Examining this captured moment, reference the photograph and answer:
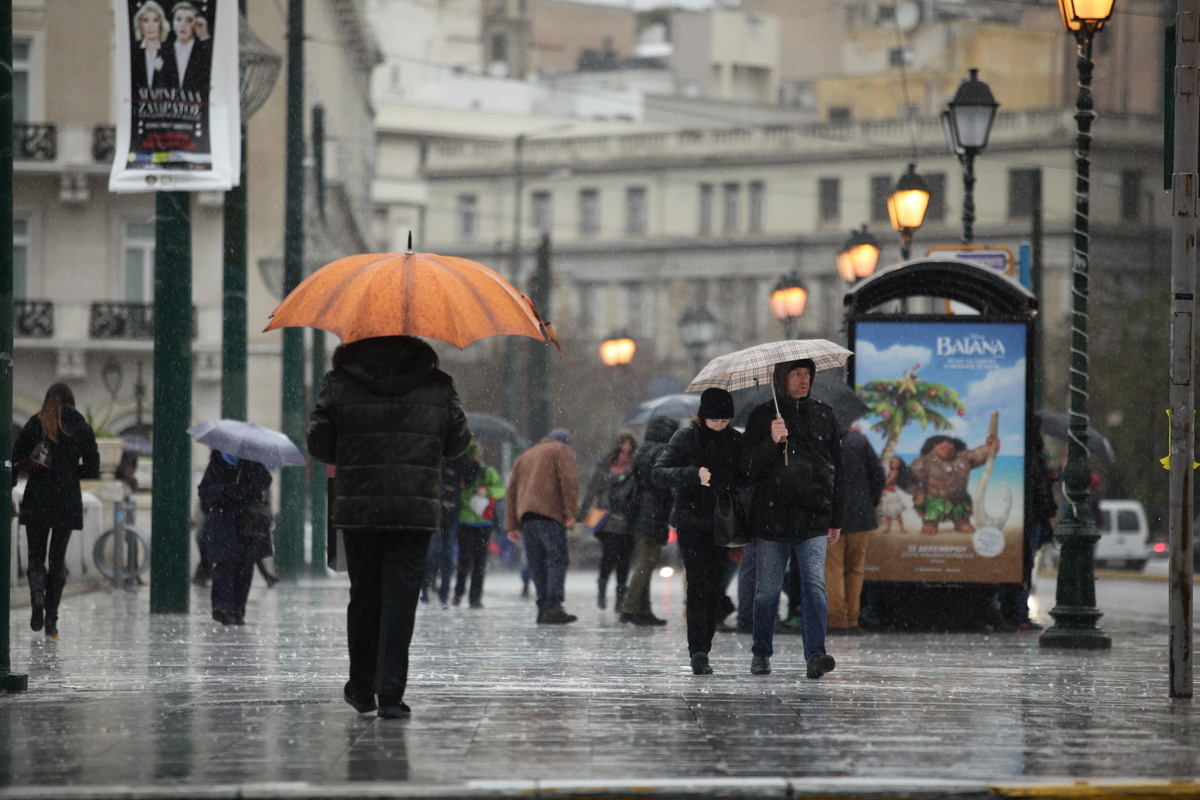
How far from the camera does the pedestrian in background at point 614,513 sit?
1934cm

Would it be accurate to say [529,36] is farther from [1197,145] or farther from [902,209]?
[1197,145]

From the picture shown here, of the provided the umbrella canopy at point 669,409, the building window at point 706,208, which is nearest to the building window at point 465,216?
the building window at point 706,208

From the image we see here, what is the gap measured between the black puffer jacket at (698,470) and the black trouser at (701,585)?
0.10 meters

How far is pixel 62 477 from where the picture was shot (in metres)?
15.1

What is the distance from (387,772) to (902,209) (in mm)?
15319

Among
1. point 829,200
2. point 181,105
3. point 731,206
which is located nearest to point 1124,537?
point 181,105

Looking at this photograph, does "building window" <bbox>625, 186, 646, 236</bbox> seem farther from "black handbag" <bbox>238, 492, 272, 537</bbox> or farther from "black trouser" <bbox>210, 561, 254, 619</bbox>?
"black trouser" <bbox>210, 561, 254, 619</bbox>

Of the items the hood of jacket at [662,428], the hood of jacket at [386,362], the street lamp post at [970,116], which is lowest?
the hood of jacket at [662,428]

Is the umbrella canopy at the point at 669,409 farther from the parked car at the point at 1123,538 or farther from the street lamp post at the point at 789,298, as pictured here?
the parked car at the point at 1123,538

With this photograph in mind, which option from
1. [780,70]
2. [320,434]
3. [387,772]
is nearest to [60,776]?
[387,772]

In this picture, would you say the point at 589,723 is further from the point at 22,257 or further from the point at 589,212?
the point at 589,212

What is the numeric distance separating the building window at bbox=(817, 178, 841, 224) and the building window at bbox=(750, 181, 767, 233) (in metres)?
2.72

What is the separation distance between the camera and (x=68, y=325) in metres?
46.1

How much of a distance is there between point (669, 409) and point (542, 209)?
7962 centimetres
